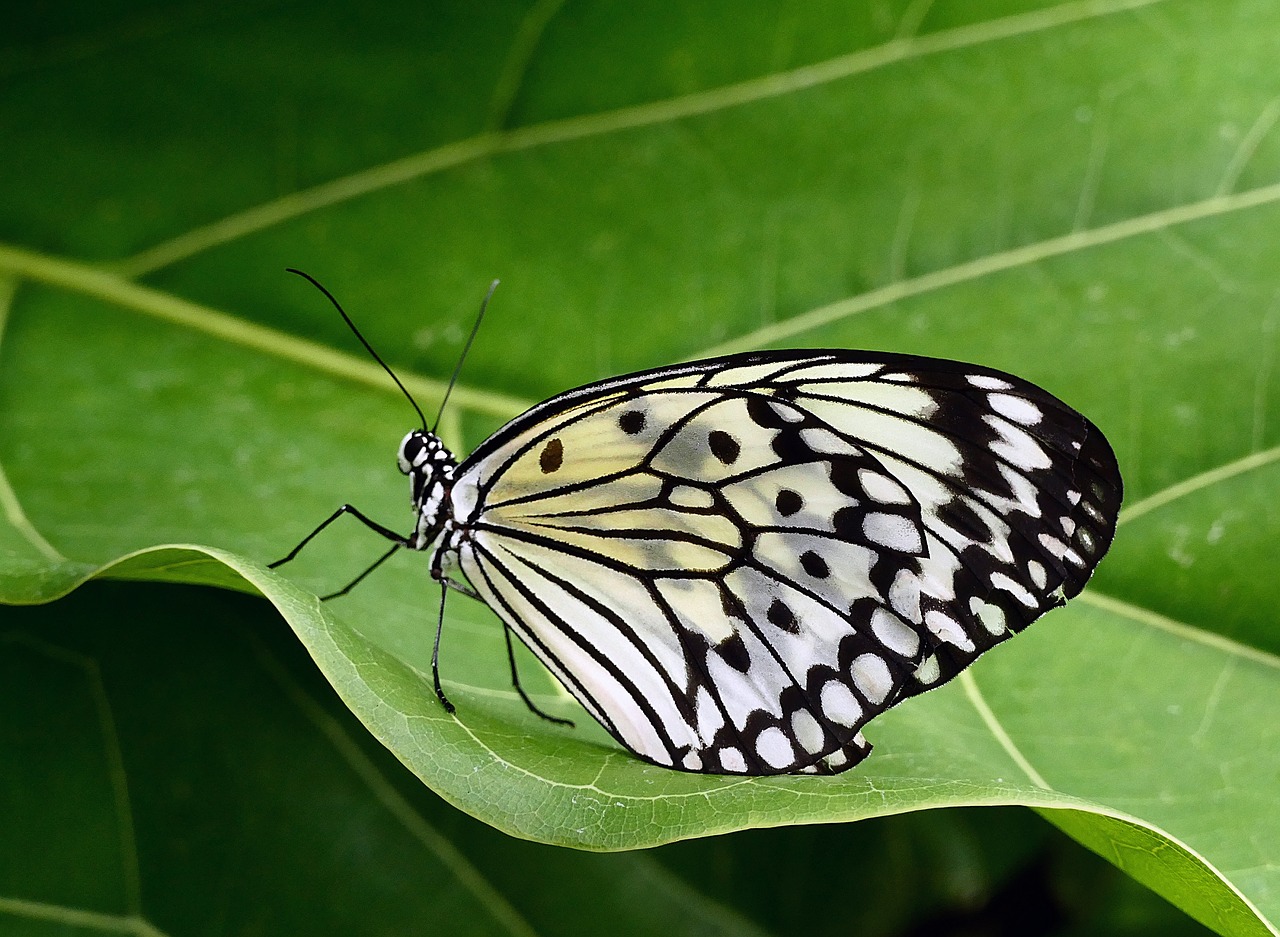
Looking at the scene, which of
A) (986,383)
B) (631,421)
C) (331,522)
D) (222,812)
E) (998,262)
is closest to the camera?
(986,383)

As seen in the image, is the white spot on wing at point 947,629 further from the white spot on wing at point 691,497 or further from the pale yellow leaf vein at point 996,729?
the white spot on wing at point 691,497

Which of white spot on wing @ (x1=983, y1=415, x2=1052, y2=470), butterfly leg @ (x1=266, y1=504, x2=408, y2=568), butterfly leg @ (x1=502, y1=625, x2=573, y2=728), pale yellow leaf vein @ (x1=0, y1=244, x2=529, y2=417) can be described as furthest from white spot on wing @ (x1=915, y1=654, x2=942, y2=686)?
pale yellow leaf vein @ (x1=0, y1=244, x2=529, y2=417)

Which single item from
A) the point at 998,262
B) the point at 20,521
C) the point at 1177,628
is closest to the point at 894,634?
the point at 1177,628

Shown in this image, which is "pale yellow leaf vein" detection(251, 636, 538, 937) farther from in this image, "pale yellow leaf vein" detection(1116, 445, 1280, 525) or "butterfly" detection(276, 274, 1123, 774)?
"pale yellow leaf vein" detection(1116, 445, 1280, 525)

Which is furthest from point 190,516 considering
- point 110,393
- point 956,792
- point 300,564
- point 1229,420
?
point 1229,420

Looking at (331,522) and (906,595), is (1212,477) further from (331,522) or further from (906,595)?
(331,522)

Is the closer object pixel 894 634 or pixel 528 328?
pixel 894 634

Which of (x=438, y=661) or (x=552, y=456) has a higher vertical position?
(x=552, y=456)

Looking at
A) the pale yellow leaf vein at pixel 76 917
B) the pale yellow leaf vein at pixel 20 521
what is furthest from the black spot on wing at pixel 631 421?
the pale yellow leaf vein at pixel 76 917
